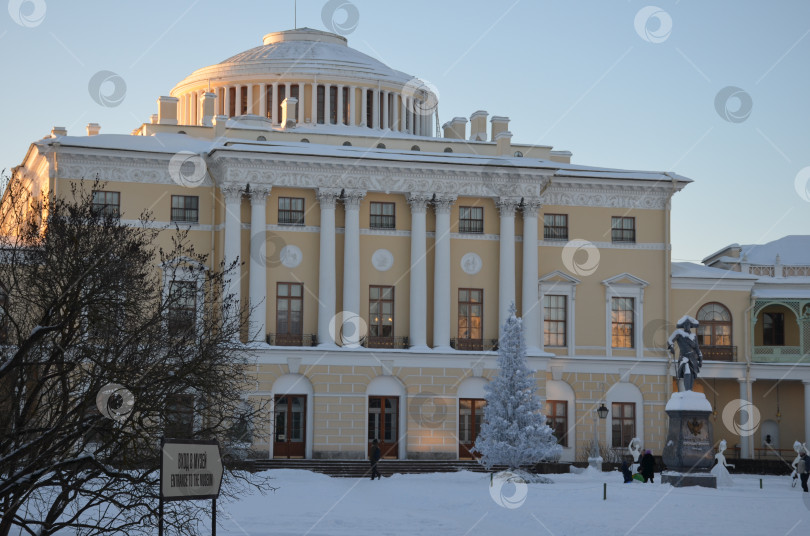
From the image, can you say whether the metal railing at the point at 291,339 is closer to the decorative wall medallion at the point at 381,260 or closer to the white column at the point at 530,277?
the decorative wall medallion at the point at 381,260

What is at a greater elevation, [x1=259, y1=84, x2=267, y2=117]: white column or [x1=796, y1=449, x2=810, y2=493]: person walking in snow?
[x1=259, y1=84, x2=267, y2=117]: white column

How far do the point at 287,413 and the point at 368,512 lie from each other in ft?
64.6

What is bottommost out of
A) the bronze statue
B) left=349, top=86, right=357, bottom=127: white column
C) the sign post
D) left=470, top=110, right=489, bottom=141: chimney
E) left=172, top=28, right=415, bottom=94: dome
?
the sign post

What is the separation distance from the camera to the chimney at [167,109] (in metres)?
62.2

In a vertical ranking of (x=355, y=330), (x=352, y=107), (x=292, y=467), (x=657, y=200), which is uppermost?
(x=352, y=107)

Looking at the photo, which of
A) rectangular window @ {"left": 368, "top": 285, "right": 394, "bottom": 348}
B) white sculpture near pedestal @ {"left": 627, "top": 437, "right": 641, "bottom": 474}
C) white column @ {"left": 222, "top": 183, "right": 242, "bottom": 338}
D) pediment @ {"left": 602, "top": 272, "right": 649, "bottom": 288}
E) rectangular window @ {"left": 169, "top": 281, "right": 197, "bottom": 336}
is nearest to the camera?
Result: rectangular window @ {"left": 169, "top": 281, "right": 197, "bottom": 336}

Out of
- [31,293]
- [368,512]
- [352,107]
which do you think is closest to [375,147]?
[352,107]

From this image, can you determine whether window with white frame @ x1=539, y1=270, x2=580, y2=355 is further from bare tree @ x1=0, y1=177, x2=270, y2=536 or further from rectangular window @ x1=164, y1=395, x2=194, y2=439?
rectangular window @ x1=164, y1=395, x2=194, y2=439

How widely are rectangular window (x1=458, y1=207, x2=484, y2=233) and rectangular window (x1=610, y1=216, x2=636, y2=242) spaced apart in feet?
20.7

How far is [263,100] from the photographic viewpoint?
6631 cm

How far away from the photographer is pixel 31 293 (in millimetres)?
25766

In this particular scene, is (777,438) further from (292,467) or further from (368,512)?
(368,512)

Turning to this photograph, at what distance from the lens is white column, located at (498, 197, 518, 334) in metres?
56.9

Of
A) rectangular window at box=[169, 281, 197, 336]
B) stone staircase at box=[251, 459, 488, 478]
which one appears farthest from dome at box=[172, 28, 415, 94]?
rectangular window at box=[169, 281, 197, 336]
